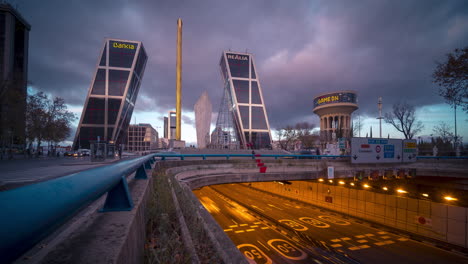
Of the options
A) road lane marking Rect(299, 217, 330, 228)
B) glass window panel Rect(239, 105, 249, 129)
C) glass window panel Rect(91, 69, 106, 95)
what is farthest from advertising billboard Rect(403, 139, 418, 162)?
glass window panel Rect(91, 69, 106, 95)

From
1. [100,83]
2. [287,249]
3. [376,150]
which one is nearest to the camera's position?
[287,249]

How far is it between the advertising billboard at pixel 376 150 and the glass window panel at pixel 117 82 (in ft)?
226

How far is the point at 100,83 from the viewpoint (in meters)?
64.8

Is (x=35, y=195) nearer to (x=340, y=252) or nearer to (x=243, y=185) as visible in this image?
(x=340, y=252)

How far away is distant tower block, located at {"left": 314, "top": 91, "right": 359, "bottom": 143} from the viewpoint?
9244cm

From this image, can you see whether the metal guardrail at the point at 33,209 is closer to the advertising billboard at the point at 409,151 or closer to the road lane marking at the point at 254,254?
the road lane marking at the point at 254,254

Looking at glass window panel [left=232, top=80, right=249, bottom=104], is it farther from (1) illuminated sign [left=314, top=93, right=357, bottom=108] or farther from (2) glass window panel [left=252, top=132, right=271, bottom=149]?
(1) illuminated sign [left=314, top=93, right=357, bottom=108]

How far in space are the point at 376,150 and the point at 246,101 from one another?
187ft

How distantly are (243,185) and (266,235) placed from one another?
920 inches

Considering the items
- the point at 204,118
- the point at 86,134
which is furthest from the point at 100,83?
the point at 204,118

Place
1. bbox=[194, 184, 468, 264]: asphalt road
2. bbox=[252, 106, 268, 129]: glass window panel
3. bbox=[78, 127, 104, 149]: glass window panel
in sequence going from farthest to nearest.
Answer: bbox=[252, 106, 268, 129]: glass window panel → bbox=[78, 127, 104, 149]: glass window panel → bbox=[194, 184, 468, 264]: asphalt road

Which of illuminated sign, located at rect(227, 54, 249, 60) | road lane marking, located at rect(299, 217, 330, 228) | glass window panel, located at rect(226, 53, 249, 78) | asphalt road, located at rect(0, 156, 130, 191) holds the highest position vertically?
illuminated sign, located at rect(227, 54, 249, 60)

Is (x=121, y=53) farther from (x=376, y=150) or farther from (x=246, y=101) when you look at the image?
(x=376, y=150)

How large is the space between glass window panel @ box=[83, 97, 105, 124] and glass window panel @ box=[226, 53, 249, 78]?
4318cm
